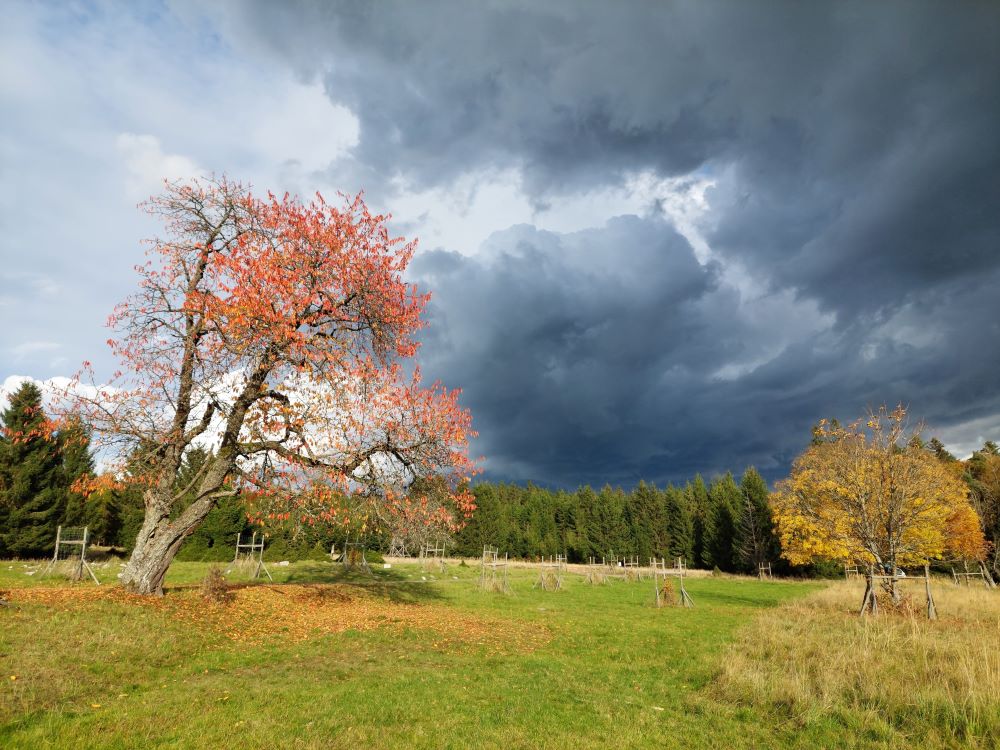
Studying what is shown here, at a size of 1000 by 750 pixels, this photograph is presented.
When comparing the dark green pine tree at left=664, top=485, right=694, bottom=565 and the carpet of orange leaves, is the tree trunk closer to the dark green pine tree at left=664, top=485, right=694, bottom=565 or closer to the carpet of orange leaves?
the carpet of orange leaves

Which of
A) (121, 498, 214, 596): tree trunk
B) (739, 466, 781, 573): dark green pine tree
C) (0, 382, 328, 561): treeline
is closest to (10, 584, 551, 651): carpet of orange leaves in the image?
(121, 498, 214, 596): tree trunk

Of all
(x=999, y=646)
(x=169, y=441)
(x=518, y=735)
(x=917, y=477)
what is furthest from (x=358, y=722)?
(x=917, y=477)

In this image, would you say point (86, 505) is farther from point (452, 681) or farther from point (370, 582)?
point (452, 681)

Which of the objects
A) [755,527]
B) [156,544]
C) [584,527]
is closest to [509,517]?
[584,527]

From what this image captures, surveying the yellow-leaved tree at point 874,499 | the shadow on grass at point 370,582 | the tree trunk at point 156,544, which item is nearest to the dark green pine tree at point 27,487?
the shadow on grass at point 370,582

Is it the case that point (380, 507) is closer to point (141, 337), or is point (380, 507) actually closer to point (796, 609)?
point (141, 337)

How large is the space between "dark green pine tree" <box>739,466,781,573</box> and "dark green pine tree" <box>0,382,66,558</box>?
6885cm

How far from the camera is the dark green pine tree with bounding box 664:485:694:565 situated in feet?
236

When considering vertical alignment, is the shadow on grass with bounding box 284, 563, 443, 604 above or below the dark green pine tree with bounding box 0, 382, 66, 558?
below

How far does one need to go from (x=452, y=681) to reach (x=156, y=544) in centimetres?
1069

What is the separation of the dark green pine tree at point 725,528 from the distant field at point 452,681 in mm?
47646

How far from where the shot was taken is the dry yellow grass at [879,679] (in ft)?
22.4

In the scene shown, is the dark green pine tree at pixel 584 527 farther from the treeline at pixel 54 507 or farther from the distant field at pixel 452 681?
the distant field at pixel 452 681

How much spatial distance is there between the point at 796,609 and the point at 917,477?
26.8ft
